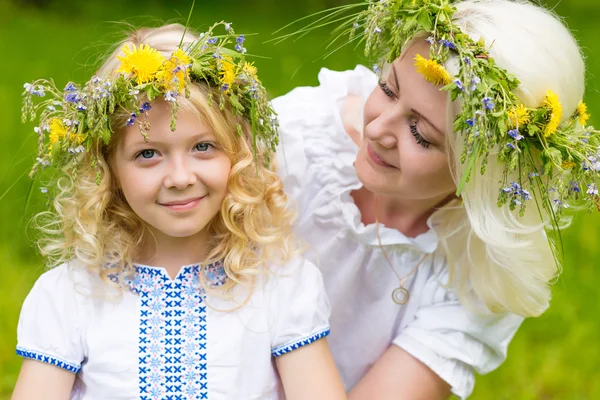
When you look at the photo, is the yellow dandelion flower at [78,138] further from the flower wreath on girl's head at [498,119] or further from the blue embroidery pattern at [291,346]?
the blue embroidery pattern at [291,346]

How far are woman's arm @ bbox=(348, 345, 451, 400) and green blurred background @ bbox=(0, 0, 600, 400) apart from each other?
70 cm

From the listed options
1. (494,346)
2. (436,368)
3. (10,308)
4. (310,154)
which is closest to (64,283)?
(310,154)

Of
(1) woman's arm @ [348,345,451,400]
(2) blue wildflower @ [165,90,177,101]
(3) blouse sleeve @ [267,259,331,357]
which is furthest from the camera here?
(1) woman's arm @ [348,345,451,400]

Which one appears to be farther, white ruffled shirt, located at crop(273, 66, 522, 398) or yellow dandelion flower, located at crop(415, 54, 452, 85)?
white ruffled shirt, located at crop(273, 66, 522, 398)

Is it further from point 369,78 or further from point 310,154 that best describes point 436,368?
point 369,78

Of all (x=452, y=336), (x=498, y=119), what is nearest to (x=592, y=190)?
(x=498, y=119)

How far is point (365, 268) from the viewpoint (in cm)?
321

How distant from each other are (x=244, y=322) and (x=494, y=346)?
99 cm

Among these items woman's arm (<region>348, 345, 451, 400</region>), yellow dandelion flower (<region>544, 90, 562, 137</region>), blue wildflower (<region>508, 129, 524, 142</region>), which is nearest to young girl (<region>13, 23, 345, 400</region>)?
woman's arm (<region>348, 345, 451, 400</region>)

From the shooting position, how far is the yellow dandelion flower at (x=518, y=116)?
7.98ft

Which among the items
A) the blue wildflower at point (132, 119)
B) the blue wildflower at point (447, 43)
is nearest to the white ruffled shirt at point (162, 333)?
the blue wildflower at point (132, 119)

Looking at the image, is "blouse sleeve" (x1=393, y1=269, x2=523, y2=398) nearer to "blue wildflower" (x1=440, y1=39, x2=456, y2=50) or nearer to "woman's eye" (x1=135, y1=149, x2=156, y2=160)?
"blue wildflower" (x1=440, y1=39, x2=456, y2=50)

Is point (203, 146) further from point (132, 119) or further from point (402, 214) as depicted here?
point (402, 214)

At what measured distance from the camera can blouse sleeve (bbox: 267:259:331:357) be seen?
2637 mm
